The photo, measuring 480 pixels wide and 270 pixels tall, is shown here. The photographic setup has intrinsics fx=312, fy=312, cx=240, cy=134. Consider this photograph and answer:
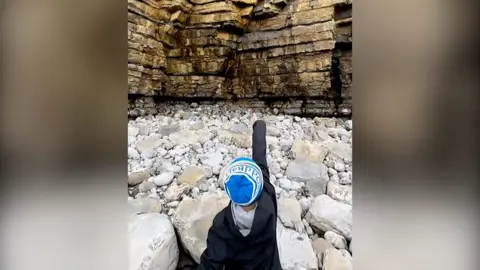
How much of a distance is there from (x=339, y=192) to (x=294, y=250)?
19 cm

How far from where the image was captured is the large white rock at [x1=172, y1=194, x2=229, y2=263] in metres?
0.79

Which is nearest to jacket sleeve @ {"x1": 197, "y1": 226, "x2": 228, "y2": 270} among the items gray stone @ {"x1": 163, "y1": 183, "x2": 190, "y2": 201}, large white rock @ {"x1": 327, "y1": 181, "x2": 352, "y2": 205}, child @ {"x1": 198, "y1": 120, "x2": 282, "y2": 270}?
child @ {"x1": 198, "y1": 120, "x2": 282, "y2": 270}

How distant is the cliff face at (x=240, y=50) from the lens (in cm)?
85

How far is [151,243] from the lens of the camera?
76 cm

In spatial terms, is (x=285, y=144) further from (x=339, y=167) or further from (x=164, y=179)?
(x=164, y=179)

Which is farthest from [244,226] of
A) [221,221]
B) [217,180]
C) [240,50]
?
[240,50]

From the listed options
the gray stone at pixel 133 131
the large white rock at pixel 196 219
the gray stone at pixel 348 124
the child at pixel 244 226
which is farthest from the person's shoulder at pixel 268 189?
the gray stone at pixel 133 131

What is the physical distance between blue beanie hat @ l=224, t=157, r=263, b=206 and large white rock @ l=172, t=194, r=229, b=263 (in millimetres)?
166

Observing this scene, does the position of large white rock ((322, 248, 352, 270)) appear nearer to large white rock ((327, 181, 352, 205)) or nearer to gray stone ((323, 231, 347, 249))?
gray stone ((323, 231, 347, 249))

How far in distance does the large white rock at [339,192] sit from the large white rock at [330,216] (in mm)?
11
